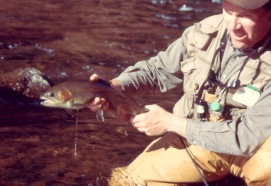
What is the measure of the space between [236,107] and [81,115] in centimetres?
249

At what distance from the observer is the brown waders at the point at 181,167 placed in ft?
14.9

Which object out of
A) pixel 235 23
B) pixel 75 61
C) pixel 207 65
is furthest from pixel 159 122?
pixel 75 61

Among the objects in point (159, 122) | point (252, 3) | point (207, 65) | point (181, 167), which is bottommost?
point (181, 167)

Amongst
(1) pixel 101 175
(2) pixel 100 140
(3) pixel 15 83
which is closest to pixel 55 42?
(3) pixel 15 83

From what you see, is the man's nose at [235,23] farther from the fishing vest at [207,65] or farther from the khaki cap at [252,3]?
the fishing vest at [207,65]

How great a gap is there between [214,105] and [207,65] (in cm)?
40

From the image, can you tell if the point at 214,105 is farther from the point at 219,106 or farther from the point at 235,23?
the point at 235,23

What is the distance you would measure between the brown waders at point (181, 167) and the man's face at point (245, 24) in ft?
3.26

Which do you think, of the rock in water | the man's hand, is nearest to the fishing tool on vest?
the man's hand

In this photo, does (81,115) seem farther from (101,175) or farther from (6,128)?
(101,175)

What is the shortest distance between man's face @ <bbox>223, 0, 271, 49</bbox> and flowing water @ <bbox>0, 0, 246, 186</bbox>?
1.54 metres

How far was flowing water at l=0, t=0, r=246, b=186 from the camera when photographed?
531 cm

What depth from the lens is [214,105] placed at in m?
4.42

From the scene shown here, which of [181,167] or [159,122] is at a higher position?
[159,122]
